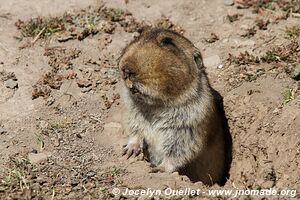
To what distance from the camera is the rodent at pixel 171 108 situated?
5531mm

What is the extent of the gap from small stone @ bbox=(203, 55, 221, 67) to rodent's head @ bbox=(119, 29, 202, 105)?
3.89ft

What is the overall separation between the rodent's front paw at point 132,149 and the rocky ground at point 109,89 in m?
0.09

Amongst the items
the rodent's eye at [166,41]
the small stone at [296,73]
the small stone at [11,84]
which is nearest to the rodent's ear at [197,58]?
the rodent's eye at [166,41]

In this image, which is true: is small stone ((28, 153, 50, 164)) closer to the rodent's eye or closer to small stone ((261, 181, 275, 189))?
the rodent's eye

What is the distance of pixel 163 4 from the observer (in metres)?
7.94

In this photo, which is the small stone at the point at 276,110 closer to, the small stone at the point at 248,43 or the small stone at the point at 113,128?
the small stone at the point at 248,43

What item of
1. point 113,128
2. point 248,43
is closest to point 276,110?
point 248,43

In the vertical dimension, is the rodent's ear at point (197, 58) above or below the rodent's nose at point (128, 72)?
below

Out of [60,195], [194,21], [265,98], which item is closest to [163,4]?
[194,21]

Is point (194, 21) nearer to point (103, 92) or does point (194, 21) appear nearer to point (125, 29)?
point (125, 29)

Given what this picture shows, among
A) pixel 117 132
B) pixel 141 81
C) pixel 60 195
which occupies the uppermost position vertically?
pixel 141 81

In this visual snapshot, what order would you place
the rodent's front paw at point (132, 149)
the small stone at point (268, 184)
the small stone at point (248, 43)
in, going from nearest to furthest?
the small stone at point (268, 184) → the rodent's front paw at point (132, 149) → the small stone at point (248, 43)

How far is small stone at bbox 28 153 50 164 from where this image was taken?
5781 mm

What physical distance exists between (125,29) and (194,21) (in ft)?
2.89
